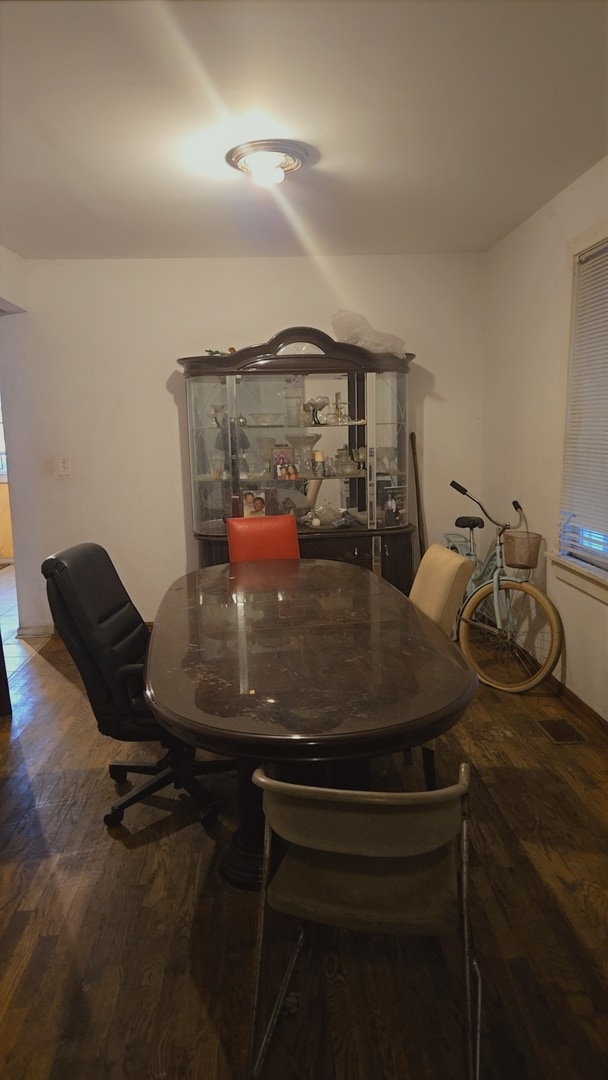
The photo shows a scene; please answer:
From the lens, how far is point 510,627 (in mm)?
3604

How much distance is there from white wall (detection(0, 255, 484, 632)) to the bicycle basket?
1.20 metres

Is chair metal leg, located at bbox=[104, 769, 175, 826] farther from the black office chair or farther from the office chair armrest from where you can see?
the office chair armrest

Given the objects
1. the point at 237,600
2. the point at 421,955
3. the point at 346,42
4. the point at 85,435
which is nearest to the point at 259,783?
the point at 421,955

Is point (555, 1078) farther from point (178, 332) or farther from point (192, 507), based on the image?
point (178, 332)

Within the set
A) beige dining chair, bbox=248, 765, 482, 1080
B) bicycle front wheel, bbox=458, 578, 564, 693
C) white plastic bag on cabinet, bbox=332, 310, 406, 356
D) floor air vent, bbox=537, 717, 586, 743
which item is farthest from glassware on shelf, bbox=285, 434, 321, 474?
beige dining chair, bbox=248, 765, 482, 1080

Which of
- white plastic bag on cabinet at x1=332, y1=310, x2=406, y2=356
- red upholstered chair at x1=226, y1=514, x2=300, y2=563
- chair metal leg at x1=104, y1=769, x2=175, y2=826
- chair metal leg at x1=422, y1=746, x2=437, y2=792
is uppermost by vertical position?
white plastic bag on cabinet at x1=332, y1=310, x2=406, y2=356

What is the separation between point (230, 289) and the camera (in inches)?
168

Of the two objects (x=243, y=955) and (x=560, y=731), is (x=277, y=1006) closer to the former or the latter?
(x=243, y=955)

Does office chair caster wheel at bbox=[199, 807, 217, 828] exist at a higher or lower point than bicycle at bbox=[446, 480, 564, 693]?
lower

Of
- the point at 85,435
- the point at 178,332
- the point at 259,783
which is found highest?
the point at 178,332

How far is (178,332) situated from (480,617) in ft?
8.79

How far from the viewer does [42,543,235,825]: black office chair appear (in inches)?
81.3

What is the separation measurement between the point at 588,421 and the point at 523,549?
2.32 ft

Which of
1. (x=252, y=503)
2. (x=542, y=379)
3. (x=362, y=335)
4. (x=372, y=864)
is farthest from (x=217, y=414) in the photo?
(x=372, y=864)
